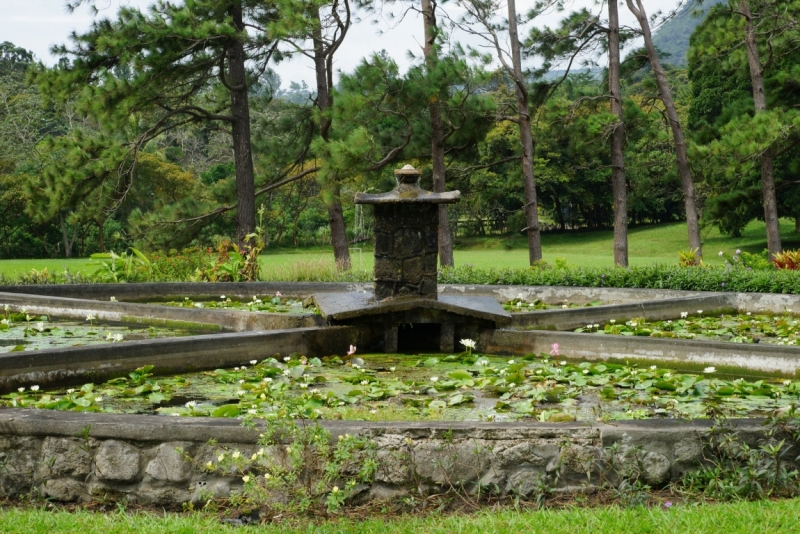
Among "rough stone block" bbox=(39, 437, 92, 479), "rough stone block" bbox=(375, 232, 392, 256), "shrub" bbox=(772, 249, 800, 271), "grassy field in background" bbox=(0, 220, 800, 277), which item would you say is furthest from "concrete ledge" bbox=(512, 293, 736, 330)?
"grassy field in background" bbox=(0, 220, 800, 277)

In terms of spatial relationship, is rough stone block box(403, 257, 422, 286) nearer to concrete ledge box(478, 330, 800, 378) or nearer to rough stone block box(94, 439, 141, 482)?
concrete ledge box(478, 330, 800, 378)

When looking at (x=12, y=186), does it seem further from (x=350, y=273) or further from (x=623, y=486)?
(x=623, y=486)

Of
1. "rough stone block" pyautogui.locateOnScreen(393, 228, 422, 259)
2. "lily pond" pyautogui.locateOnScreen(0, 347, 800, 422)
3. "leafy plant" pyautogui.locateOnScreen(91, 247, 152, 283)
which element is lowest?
"lily pond" pyautogui.locateOnScreen(0, 347, 800, 422)

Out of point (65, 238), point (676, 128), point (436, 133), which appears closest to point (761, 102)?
point (676, 128)

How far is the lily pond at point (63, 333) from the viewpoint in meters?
6.65

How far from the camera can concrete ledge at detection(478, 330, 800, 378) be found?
5.18 m

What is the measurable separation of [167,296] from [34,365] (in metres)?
5.88

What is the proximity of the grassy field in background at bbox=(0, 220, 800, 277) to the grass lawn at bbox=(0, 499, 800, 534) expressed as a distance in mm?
22263

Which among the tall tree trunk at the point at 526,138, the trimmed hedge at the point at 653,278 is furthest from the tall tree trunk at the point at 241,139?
the trimmed hedge at the point at 653,278

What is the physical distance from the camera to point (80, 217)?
16703 millimetres

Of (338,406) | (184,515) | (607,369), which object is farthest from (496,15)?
(184,515)

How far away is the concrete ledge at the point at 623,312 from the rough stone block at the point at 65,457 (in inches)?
168

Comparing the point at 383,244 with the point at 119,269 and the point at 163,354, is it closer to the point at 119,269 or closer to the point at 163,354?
the point at 163,354

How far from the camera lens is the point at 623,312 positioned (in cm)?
775
